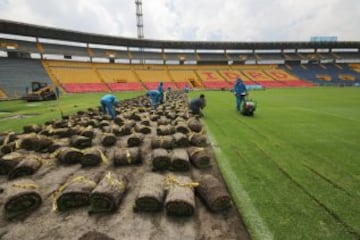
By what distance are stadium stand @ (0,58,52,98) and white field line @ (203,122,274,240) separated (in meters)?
34.0

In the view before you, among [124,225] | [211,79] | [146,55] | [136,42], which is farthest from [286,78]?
[124,225]

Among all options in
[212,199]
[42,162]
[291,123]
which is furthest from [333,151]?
[42,162]

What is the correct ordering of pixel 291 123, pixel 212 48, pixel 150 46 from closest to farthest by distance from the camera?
pixel 291 123 → pixel 150 46 → pixel 212 48

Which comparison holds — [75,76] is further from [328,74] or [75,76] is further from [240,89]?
[328,74]

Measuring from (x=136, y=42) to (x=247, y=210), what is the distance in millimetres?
50143

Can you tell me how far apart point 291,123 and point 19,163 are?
894cm

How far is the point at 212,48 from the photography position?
53.3m

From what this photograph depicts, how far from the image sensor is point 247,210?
112 inches

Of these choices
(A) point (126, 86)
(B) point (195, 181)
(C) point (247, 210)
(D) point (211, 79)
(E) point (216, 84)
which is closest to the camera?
(C) point (247, 210)

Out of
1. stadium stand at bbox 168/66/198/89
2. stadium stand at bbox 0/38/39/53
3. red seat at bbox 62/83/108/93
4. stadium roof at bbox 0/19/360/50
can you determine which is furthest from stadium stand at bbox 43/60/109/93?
stadium stand at bbox 168/66/198/89

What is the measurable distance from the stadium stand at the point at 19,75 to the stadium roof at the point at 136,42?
4933mm

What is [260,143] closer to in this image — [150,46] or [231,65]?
[150,46]

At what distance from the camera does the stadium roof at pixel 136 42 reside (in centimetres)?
3400

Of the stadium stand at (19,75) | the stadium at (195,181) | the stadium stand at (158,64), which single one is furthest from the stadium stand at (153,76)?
the stadium at (195,181)
